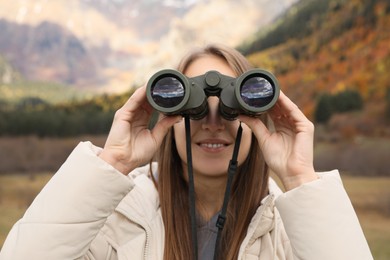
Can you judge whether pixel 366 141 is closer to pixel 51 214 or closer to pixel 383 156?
pixel 383 156


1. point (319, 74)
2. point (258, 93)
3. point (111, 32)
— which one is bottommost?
point (258, 93)

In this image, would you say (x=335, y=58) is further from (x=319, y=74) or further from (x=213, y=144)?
(x=213, y=144)

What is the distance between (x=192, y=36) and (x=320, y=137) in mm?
1457

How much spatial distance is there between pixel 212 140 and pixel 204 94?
99 millimetres

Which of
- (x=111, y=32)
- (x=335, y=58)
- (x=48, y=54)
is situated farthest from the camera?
(x=111, y=32)

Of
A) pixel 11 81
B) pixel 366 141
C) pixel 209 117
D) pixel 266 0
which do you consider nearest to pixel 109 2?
pixel 11 81

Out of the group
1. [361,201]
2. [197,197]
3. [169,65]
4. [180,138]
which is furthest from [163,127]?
[361,201]

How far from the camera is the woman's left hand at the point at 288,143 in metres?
0.84

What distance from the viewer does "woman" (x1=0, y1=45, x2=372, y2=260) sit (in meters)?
0.76

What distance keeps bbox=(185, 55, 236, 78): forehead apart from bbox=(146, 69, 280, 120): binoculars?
9 centimetres

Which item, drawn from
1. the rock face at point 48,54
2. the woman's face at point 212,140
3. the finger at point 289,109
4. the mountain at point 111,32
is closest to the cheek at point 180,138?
the woman's face at point 212,140

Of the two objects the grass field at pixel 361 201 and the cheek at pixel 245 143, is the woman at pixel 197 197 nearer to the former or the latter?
the cheek at pixel 245 143

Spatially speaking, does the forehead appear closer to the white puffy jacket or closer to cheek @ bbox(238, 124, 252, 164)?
cheek @ bbox(238, 124, 252, 164)

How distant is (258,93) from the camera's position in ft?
2.84
